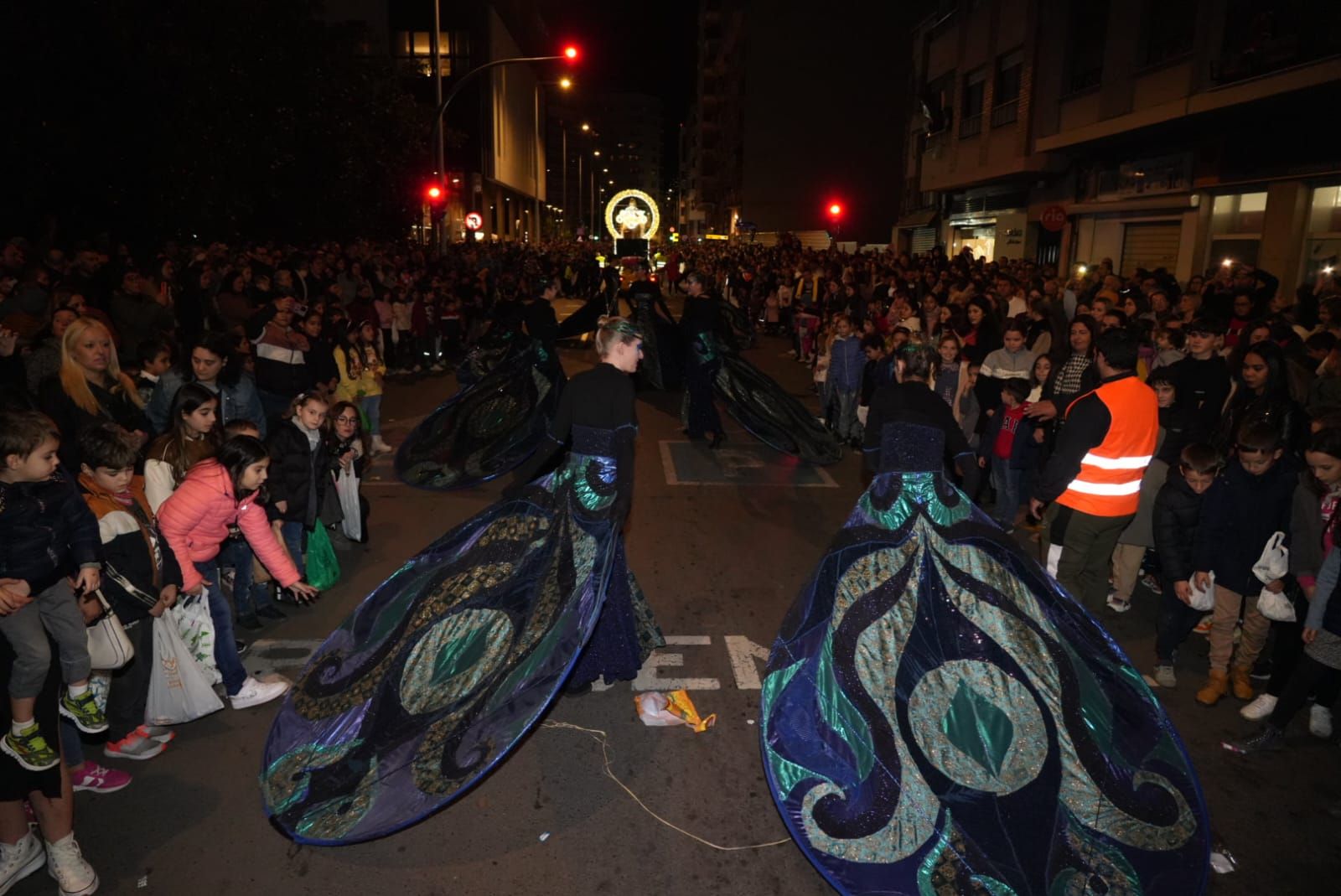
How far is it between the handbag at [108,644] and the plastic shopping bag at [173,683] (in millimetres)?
226

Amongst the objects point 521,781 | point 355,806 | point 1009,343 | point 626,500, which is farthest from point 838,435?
point 355,806

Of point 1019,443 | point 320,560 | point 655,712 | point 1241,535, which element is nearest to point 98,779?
point 320,560

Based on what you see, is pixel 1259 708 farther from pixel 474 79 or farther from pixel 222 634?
pixel 474 79

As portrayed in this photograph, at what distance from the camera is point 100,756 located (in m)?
4.59

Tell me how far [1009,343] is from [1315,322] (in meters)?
5.04

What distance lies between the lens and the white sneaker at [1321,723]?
4945mm

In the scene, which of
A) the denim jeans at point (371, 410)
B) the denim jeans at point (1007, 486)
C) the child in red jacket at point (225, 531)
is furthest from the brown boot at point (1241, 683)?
the denim jeans at point (371, 410)

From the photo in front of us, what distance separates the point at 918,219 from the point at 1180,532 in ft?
106

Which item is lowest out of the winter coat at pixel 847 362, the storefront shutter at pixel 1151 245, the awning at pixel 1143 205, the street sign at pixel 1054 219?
the winter coat at pixel 847 362

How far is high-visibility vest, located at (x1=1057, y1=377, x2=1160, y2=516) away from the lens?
5242 millimetres

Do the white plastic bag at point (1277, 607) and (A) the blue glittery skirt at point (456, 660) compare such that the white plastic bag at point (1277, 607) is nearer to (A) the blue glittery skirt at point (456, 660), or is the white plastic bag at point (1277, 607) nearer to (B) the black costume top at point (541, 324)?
(A) the blue glittery skirt at point (456, 660)

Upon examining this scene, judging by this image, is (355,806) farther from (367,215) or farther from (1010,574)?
(367,215)

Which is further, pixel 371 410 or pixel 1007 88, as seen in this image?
pixel 1007 88

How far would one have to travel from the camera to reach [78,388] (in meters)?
6.42
